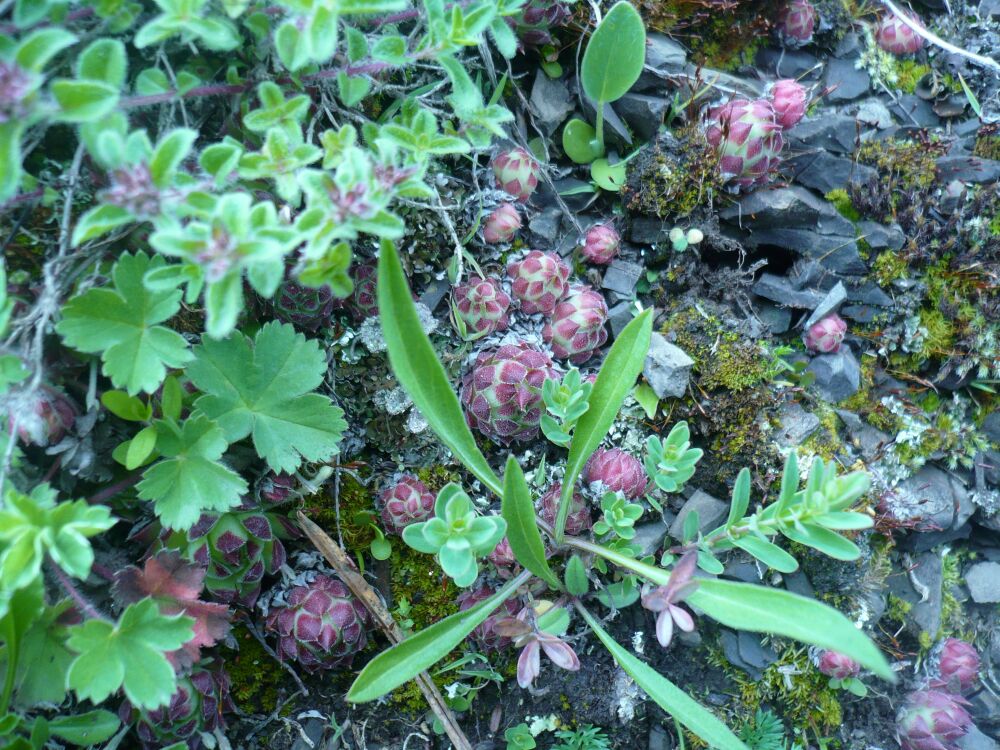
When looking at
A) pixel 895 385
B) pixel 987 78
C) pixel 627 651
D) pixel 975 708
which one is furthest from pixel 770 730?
pixel 987 78

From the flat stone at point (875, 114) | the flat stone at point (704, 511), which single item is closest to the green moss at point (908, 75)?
the flat stone at point (875, 114)

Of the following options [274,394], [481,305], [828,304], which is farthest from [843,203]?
[274,394]

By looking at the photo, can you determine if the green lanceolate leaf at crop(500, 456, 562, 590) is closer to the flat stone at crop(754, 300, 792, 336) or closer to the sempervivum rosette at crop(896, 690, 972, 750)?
the flat stone at crop(754, 300, 792, 336)

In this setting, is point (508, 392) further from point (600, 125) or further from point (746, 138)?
point (746, 138)

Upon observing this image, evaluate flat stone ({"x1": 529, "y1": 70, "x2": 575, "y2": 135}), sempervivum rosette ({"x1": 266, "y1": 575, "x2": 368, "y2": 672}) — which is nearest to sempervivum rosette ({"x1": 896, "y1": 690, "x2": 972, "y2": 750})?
sempervivum rosette ({"x1": 266, "y1": 575, "x2": 368, "y2": 672})

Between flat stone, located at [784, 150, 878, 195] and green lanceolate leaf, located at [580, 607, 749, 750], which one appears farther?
flat stone, located at [784, 150, 878, 195]
